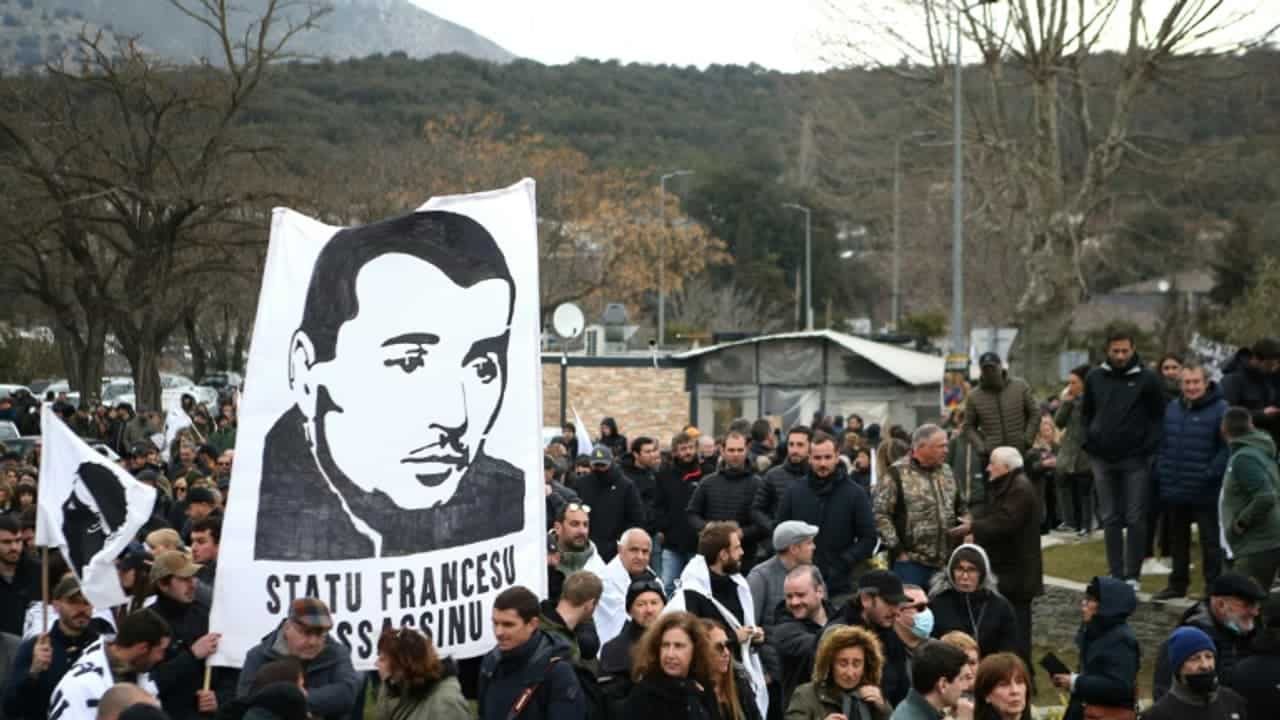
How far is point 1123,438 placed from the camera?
45.1 feet

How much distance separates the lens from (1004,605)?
397 inches

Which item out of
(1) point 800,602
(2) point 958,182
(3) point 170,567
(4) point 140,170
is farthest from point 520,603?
(4) point 140,170

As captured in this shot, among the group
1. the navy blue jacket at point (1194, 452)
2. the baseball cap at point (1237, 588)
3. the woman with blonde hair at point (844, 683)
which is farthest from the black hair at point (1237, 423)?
the woman with blonde hair at point (844, 683)

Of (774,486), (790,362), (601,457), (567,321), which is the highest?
(567,321)

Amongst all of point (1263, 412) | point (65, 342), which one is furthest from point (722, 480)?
point (65, 342)

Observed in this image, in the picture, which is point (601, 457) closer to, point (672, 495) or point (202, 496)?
point (672, 495)

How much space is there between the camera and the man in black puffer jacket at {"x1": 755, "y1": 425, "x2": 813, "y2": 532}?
1384 cm

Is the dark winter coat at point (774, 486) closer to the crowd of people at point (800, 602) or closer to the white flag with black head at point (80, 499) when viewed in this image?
the crowd of people at point (800, 602)

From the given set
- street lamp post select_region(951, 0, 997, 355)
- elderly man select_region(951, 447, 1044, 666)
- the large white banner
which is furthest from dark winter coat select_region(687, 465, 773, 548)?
street lamp post select_region(951, 0, 997, 355)

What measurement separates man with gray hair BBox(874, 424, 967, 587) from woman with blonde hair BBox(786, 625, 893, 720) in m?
3.76

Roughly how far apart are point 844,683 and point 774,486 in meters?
5.84

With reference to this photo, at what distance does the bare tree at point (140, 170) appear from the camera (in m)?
35.5

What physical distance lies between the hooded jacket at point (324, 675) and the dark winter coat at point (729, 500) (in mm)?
5812

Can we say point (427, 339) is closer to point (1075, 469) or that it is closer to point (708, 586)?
point (708, 586)
